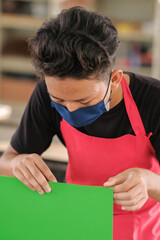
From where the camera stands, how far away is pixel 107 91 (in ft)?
3.94

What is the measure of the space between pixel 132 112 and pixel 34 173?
412 mm

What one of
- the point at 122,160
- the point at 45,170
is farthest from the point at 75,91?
the point at 122,160

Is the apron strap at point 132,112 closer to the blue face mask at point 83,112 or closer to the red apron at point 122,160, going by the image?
the red apron at point 122,160

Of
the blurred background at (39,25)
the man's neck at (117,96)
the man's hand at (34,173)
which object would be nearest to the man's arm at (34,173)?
the man's hand at (34,173)

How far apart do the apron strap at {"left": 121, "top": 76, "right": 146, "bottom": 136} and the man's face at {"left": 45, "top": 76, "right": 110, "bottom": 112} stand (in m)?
0.20

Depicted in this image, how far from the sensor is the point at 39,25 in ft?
16.2

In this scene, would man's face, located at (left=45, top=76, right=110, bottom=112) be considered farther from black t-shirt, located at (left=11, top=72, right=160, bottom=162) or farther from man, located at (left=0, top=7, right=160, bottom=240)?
black t-shirt, located at (left=11, top=72, right=160, bottom=162)

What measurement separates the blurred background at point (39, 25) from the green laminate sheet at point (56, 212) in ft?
10.6

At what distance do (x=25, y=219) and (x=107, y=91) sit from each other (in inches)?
18.7

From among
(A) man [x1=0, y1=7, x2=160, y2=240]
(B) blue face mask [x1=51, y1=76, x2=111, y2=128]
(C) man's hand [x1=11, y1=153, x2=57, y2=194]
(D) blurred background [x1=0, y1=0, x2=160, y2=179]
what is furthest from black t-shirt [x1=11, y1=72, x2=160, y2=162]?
(D) blurred background [x1=0, y1=0, x2=160, y2=179]

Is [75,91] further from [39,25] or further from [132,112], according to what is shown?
[39,25]

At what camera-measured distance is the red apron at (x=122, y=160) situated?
1.37 m

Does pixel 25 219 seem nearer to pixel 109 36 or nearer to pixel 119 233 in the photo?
pixel 119 233

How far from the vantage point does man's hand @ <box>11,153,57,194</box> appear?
46.6 inches
